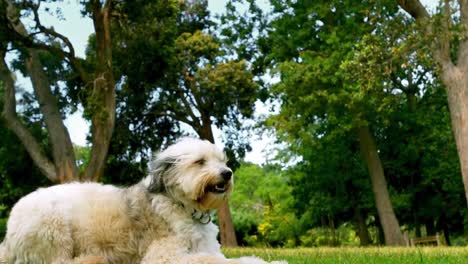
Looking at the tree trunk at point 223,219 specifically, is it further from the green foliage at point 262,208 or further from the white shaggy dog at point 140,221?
the white shaggy dog at point 140,221

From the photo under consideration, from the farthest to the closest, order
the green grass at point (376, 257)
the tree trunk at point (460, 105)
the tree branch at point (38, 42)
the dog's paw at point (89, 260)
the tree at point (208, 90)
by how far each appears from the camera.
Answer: the tree at point (208, 90) < the tree branch at point (38, 42) < the tree trunk at point (460, 105) < the green grass at point (376, 257) < the dog's paw at point (89, 260)

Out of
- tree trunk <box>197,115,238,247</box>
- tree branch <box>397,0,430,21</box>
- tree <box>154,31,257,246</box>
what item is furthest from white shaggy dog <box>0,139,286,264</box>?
tree trunk <box>197,115,238,247</box>

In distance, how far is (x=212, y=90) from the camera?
2819 cm

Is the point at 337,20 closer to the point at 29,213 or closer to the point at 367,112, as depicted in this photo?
the point at 367,112

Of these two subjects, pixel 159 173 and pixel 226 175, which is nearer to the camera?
pixel 226 175

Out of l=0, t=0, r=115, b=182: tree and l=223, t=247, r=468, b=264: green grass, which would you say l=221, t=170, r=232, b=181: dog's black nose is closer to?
l=223, t=247, r=468, b=264: green grass

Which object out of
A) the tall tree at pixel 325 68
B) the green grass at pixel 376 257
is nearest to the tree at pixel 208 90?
the tall tree at pixel 325 68

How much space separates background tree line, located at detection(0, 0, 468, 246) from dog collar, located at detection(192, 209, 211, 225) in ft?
45.9

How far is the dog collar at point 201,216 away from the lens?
579 centimetres

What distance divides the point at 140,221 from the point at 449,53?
15.9m

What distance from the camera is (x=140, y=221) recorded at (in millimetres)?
5816

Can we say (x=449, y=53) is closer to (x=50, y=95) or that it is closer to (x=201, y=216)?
(x=50, y=95)

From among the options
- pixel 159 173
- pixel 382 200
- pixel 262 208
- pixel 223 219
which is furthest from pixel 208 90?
pixel 262 208

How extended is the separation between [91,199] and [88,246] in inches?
17.9
